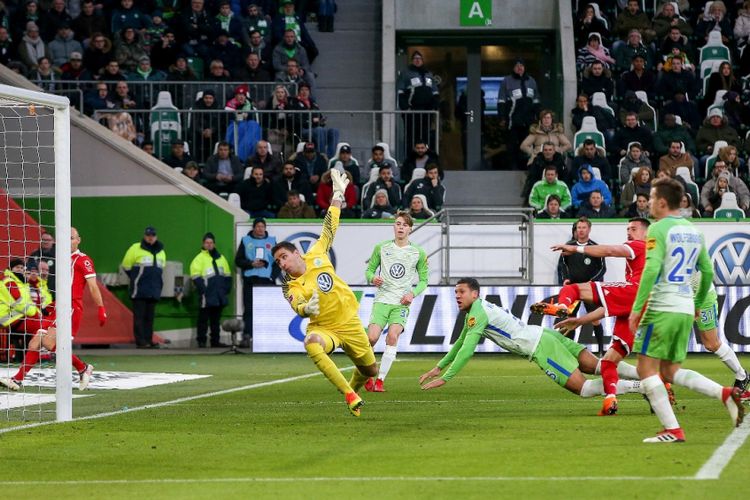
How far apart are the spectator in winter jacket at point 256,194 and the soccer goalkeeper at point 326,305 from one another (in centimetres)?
1269

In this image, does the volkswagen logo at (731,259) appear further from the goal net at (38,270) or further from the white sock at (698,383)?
the white sock at (698,383)

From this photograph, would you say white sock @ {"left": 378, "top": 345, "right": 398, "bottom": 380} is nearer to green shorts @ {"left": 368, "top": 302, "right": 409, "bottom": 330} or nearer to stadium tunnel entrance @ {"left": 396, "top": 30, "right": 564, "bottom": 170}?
green shorts @ {"left": 368, "top": 302, "right": 409, "bottom": 330}

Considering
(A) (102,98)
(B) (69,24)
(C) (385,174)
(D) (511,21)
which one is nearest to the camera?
(C) (385,174)

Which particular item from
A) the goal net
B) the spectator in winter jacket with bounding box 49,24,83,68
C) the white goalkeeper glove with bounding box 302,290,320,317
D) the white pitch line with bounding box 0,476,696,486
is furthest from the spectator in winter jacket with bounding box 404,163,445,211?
the white pitch line with bounding box 0,476,696,486

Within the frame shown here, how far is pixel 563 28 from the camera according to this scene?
2950cm

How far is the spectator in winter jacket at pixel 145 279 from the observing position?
24.6m

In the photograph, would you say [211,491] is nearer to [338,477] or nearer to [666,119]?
[338,477]

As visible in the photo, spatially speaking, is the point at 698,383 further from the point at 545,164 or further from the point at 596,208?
the point at 545,164

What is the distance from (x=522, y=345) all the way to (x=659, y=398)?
3093 millimetres

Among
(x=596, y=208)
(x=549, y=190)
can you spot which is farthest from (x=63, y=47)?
(x=596, y=208)

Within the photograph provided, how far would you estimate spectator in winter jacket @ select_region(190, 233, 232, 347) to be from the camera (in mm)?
24312

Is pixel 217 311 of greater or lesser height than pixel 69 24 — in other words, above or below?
below

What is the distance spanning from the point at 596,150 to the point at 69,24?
1158 cm

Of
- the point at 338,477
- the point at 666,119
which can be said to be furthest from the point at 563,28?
the point at 338,477
